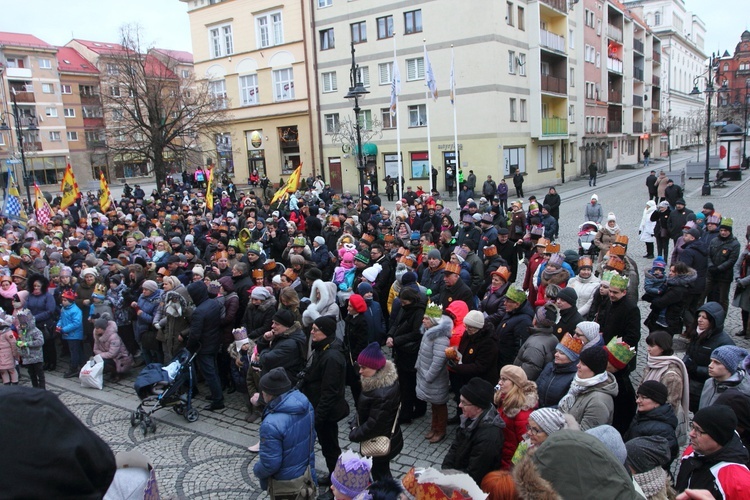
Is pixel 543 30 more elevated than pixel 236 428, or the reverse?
pixel 543 30

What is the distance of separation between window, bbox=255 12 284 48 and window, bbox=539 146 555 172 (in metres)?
21.3

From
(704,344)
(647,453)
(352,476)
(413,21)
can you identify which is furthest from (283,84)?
(647,453)

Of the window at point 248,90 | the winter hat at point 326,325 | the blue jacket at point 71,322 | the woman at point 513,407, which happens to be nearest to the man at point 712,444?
the woman at point 513,407

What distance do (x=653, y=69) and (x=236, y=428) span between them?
81.0 meters

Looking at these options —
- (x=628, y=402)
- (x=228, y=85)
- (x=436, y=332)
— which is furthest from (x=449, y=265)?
(x=228, y=85)

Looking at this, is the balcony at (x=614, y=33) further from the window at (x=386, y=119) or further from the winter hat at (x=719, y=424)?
the winter hat at (x=719, y=424)

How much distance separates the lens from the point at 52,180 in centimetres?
6281

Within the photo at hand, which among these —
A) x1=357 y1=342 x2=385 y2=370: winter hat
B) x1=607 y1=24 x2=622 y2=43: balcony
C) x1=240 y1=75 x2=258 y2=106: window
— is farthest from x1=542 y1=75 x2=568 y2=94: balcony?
x1=357 y1=342 x2=385 y2=370: winter hat

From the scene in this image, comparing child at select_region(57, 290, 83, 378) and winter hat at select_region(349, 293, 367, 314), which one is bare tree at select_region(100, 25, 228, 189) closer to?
child at select_region(57, 290, 83, 378)

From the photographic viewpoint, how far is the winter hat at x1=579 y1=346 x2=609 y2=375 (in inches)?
187

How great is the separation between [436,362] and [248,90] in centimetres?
4118

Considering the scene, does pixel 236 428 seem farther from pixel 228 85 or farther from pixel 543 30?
pixel 228 85

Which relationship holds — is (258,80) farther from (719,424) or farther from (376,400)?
(719,424)

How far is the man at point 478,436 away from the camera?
14.2 feet
